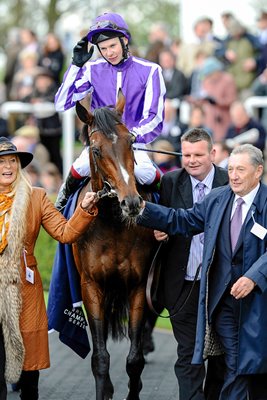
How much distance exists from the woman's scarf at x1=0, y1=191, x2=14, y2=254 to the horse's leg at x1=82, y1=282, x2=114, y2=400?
3.13 ft

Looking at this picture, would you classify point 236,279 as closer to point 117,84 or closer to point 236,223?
point 236,223

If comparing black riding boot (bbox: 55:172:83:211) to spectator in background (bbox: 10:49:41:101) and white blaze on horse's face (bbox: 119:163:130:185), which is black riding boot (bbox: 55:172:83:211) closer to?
white blaze on horse's face (bbox: 119:163:130:185)

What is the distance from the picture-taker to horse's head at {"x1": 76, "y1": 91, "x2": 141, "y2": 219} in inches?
245

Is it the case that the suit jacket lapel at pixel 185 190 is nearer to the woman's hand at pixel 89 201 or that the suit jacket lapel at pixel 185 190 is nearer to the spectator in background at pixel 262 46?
the woman's hand at pixel 89 201

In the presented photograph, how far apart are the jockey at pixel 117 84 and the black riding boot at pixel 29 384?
1.50m

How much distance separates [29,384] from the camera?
6695 millimetres

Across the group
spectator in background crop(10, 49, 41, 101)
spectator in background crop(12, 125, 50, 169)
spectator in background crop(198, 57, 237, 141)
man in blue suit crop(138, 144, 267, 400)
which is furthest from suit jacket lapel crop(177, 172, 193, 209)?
spectator in background crop(10, 49, 41, 101)

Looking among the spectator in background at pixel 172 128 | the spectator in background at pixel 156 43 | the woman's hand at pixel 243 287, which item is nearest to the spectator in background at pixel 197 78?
the spectator in background at pixel 172 128

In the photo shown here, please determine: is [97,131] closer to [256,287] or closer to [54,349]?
[256,287]

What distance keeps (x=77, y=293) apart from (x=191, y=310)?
974mm

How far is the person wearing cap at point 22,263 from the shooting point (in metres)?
6.41

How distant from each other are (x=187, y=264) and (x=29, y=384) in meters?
1.39

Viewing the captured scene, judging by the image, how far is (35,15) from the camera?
31047 mm

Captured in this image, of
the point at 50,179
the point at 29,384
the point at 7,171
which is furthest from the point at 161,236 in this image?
Result: the point at 50,179
